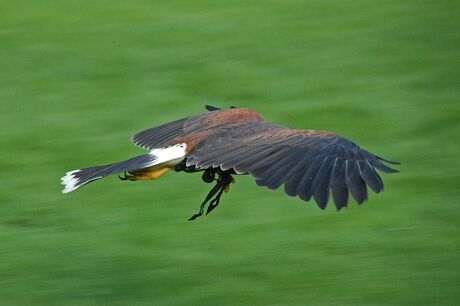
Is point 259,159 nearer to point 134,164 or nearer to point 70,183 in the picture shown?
point 134,164

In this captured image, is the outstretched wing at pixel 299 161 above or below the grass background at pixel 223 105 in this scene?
above

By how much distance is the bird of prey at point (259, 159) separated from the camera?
744cm

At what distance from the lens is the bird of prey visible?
7441 millimetres

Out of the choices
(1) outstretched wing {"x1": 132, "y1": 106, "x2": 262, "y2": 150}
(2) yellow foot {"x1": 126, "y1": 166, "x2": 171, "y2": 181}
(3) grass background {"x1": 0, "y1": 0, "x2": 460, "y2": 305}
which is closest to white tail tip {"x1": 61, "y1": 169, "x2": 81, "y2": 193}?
(2) yellow foot {"x1": 126, "y1": 166, "x2": 171, "y2": 181}

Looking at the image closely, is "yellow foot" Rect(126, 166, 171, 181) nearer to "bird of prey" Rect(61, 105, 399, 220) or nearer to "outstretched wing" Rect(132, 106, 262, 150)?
"bird of prey" Rect(61, 105, 399, 220)

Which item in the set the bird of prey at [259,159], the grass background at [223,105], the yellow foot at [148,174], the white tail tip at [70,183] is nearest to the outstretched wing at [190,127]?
the bird of prey at [259,159]

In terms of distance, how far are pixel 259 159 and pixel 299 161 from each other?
0.76 ft

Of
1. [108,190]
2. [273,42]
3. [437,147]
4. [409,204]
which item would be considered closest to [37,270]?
[108,190]

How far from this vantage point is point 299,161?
778 cm

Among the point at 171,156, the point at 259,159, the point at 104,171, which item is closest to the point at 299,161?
the point at 259,159

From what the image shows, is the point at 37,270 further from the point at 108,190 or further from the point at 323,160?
the point at 323,160

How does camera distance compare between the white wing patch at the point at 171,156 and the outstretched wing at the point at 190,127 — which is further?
the outstretched wing at the point at 190,127

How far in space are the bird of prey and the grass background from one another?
5.58 feet

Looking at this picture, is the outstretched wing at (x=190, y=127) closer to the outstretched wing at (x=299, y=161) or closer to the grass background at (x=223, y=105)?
the outstretched wing at (x=299, y=161)
